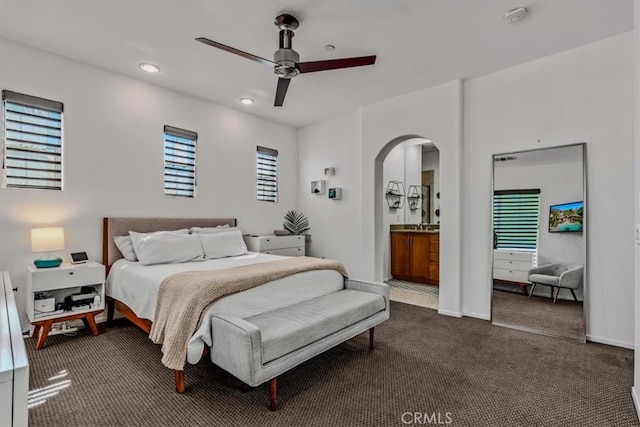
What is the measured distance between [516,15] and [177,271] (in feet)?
11.7

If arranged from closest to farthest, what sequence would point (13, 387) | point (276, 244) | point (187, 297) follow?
1. point (13, 387)
2. point (187, 297)
3. point (276, 244)

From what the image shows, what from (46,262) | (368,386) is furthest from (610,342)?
(46,262)

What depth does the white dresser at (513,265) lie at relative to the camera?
11.4 ft

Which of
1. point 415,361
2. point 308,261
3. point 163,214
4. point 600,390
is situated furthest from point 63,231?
A: point 600,390

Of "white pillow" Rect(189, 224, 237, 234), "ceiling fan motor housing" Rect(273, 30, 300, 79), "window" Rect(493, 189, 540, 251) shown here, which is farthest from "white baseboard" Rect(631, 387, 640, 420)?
"white pillow" Rect(189, 224, 237, 234)

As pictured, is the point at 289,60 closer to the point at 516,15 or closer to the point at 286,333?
the point at 516,15

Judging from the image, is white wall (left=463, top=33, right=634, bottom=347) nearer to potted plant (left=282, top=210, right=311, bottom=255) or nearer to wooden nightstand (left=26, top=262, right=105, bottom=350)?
potted plant (left=282, top=210, right=311, bottom=255)

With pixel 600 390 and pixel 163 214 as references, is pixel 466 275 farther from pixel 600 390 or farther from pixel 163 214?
pixel 163 214

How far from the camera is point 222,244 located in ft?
12.8

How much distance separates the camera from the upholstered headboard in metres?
3.55

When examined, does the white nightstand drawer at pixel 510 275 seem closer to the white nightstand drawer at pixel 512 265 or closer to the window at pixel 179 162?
the white nightstand drawer at pixel 512 265

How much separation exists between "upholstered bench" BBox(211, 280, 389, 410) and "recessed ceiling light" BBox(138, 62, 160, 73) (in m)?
2.91

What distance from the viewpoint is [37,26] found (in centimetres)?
281

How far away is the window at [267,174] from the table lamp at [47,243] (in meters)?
2.70
